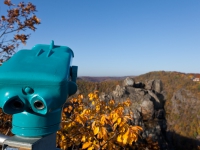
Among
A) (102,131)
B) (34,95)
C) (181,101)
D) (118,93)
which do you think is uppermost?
(34,95)

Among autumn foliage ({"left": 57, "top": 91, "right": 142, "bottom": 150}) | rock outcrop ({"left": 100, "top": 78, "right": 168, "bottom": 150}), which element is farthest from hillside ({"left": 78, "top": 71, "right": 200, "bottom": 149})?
autumn foliage ({"left": 57, "top": 91, "right": 142, "bottom": 150})

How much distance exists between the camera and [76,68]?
1.07 metres

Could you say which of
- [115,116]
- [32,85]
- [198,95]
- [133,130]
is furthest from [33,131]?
[198,95]

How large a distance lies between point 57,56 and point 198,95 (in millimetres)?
43944

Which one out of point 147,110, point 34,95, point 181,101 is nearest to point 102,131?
point 34,95

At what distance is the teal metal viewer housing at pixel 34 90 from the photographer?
0.79 meters

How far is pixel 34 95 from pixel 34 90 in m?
0.02

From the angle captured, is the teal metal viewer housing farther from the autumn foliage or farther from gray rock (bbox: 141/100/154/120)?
gray rock (bbox: 141/100/154/120)

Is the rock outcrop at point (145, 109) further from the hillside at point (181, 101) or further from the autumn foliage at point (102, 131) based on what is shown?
the hillside at point (181, 101)

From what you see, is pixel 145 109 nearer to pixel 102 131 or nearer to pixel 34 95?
pixel 102 131

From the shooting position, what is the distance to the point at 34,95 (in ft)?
2.62

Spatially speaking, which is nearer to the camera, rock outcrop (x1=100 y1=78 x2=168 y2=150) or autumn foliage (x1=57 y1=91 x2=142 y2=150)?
autumn foliage (x1=57 y1=91 x2=142 y2=150)

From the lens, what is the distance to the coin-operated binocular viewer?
793 millimetres

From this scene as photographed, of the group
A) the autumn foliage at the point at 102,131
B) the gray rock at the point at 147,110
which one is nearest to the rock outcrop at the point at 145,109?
the gray rock at the point at 147,110
